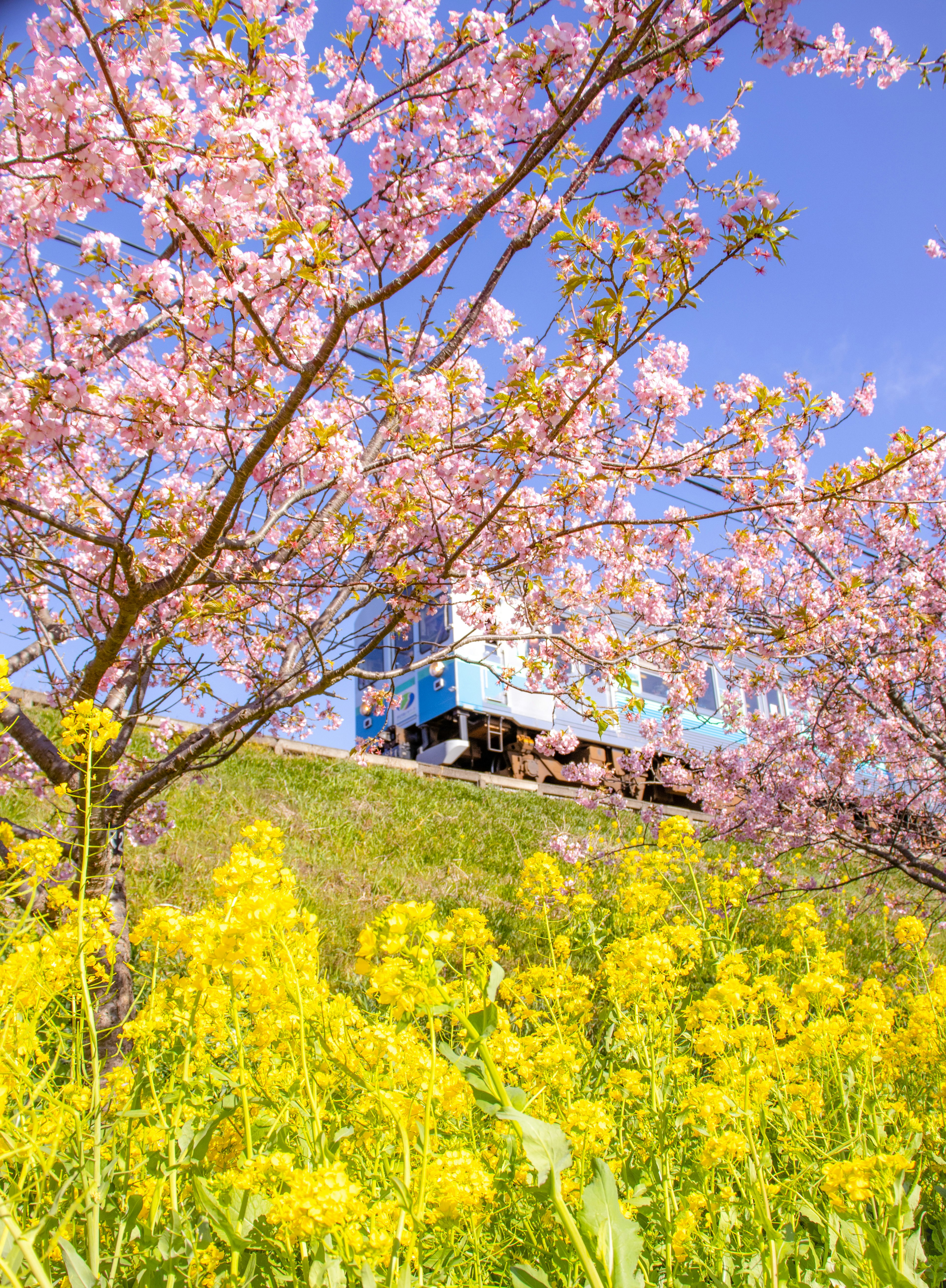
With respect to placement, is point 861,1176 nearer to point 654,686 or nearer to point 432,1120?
point 432,1120

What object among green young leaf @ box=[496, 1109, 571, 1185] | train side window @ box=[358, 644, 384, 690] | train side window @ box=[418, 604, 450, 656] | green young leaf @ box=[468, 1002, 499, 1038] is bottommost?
green young leaf @ box=[496, 1109, 571, 1185]

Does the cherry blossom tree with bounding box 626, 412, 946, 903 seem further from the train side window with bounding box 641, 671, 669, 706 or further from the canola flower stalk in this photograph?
the train side window with bounding box 641, 671, 669, 706

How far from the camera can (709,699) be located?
1346 centimetres

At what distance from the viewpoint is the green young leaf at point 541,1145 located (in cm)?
98

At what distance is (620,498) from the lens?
16.2ft

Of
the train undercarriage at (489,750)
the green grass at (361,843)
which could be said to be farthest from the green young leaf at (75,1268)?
the train undercarriage at (489,750)

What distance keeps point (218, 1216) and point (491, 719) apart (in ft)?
36.3

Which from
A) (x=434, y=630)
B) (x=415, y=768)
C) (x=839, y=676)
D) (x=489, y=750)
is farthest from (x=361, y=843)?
(x=489, y=750)

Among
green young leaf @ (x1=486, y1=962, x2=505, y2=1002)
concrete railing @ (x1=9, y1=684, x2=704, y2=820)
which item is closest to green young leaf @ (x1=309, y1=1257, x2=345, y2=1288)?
green young leaf @ (x1=486, y1=962, x2=505, y2=1002)

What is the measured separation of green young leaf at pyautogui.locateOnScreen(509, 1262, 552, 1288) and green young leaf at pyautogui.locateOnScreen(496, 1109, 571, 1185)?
0.12 meters

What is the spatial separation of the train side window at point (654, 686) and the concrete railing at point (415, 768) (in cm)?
200

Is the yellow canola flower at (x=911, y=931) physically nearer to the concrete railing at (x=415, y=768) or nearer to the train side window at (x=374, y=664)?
the concrete railing at (x=415, y=768)

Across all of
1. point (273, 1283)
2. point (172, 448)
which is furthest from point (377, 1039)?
point (172, 448)

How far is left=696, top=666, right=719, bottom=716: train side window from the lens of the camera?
513 inches
